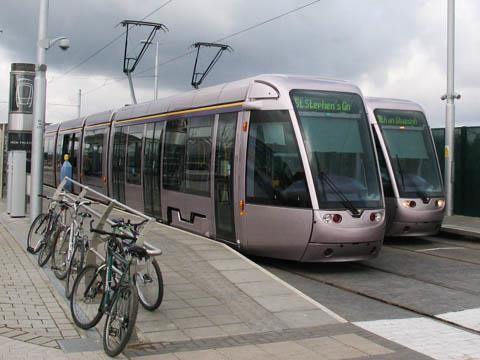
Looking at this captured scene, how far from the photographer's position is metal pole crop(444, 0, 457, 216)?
16734 millimetres

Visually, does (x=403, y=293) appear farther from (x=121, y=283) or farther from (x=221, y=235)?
(x=121, y=283)

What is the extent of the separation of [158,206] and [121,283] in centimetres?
827

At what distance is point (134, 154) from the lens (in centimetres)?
1579

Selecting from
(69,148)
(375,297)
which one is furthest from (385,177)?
(69,148)

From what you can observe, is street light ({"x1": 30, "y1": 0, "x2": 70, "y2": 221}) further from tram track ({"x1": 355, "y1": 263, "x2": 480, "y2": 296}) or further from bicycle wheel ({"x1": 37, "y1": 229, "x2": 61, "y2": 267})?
tram track ({"x1": 355, "y1": 263, "x2": 480, "y2": 296})

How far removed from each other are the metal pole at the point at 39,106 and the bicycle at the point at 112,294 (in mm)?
7504

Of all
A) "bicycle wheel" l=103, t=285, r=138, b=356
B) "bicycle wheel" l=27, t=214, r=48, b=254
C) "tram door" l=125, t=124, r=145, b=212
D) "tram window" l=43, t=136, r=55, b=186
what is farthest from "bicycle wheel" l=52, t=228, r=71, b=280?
"tram window" l=43, t=136, r=55, b=186

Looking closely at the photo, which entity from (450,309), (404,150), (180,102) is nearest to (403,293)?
(450,309)

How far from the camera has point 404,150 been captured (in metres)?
13.4

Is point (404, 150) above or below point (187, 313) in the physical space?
above

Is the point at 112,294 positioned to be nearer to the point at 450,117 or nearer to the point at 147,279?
the point at 147,279

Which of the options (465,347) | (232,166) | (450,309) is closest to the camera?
(465,347)

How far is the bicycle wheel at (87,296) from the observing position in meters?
5.98

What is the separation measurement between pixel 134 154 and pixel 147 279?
981 cm
